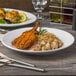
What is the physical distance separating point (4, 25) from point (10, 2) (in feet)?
3.06

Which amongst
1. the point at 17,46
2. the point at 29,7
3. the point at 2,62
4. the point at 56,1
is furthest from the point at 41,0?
the point at 29,7

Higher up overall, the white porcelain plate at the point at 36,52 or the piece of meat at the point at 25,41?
the piece of meat at the point at 25,41

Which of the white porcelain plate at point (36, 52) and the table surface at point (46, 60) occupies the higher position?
the white porcelain plate at point (36, 52)

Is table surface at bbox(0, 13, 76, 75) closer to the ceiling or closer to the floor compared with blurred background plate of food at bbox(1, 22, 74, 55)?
closer to the floor

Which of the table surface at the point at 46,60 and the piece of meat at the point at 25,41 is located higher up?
the piece of meat at the point at 25,41

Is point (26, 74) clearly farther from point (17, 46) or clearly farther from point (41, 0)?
point (41, 0)

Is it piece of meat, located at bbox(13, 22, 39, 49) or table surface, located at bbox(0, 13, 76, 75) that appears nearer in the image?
table surface, located at bbox(0, 13, 76, 75)

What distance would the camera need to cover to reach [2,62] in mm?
1238

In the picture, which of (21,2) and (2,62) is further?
(21,2)

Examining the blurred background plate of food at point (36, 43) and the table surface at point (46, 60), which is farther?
the blurred background plate of food at point (36, 43)

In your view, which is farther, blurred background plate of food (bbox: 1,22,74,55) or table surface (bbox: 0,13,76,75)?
blurred background plate of food (bbox: 1,22,74,55)

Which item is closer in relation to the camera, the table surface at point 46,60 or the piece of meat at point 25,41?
the table surface at point 46,60

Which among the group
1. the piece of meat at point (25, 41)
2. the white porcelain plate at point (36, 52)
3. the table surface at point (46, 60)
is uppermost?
the piece of meat at point (25, 41)

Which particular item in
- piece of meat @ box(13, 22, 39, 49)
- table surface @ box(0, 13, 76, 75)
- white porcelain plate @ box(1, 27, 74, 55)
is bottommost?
table surface @ box(0, 13, 76, 75)
